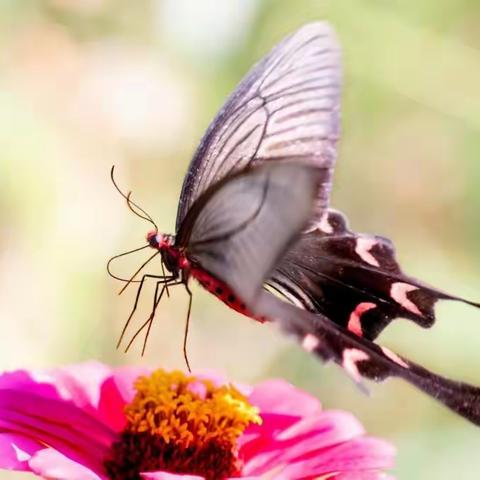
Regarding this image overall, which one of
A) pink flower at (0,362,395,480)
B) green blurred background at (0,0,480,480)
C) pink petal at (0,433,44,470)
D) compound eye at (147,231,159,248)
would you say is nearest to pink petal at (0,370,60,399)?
pink flower at (0,362,395,480)

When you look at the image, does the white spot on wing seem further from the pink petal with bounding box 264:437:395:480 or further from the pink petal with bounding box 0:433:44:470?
the pink petal with bounding box 264:437:395:480

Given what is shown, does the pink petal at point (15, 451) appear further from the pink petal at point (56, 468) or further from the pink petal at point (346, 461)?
the pink petal at point (346, 461)

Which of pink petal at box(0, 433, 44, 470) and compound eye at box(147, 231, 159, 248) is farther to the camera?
compound eye at box(147, 231, 159, 248)

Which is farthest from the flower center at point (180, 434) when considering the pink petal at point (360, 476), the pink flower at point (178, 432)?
the pink petal at point (360, 476)

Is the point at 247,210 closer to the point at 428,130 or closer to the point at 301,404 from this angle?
the point at 301,404

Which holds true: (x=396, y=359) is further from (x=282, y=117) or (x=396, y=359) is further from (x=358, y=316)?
(x=282, y=117)
